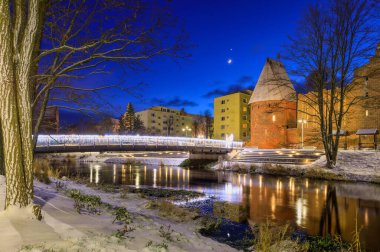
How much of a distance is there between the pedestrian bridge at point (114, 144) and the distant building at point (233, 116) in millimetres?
31773

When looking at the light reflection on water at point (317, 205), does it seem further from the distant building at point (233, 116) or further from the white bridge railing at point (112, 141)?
the distant building at point (233, 116)

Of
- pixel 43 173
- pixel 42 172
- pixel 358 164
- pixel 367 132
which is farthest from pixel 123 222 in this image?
pixel 367 132

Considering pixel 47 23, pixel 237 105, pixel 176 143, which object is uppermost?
pixel 237 105

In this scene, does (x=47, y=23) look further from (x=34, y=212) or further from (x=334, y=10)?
(x=334, y=10)

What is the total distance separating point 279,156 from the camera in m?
28.2

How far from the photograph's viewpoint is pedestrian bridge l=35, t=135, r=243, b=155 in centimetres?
2161

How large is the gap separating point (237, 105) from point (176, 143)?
37196mm

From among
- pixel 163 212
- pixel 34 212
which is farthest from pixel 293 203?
pixel 34 212

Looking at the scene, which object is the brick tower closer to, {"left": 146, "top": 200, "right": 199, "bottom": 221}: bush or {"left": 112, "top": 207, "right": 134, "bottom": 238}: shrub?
{"left": 146, "top": 200, "right": 199, "bottom": 221}: bush

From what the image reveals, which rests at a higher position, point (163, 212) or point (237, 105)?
point (237, 105)

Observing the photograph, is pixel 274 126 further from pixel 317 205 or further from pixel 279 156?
pixel 317 205

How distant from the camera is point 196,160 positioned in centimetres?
3522

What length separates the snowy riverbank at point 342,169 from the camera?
19281 mm

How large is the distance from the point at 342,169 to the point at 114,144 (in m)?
19.6
